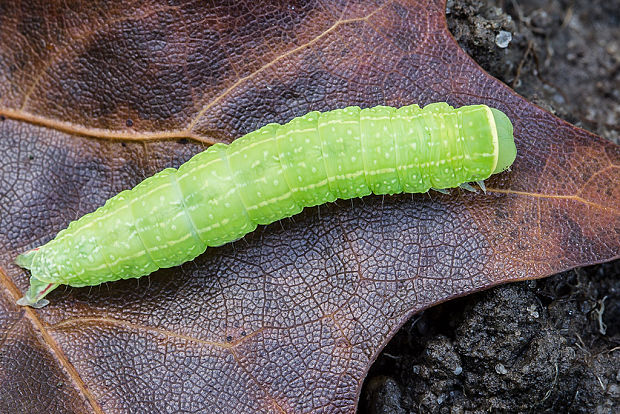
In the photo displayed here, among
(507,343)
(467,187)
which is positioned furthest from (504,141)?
(507,343)

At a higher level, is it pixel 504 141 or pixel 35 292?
pixel 504 141

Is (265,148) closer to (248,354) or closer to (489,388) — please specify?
(248,354)

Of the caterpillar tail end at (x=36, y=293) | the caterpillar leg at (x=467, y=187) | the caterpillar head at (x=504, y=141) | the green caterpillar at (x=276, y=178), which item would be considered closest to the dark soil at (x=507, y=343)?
the caterpillar leg at (x=467, y=187)

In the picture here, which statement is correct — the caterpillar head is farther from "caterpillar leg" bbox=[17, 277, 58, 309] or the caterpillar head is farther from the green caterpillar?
"caterpillar leg" bbox=[17, 277, 58, 309]

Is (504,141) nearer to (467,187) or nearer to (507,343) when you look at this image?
(467,187)

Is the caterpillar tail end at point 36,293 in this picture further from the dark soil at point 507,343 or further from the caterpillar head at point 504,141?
the caterpillar head at point 504,141

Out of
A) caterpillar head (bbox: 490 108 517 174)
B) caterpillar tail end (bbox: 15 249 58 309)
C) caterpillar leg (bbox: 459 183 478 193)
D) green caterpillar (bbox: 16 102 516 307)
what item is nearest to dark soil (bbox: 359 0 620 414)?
caterpillar leg (bbox: 459 183 478 193)

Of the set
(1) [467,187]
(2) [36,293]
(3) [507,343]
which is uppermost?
(2) [36,293]
